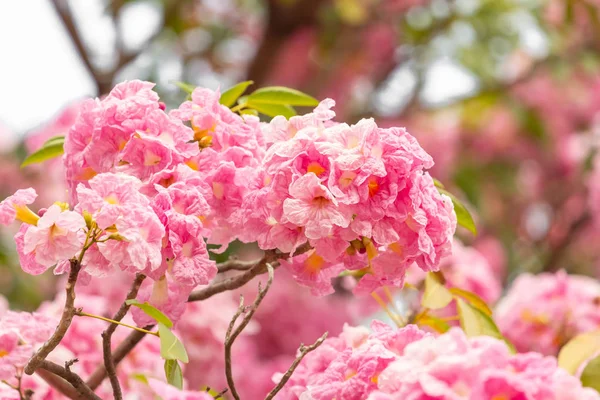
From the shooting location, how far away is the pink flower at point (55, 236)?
0.51m

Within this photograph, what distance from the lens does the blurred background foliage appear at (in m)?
2.05

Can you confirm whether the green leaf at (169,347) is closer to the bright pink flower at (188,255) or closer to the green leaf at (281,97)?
the bright pink flower at (188,255)

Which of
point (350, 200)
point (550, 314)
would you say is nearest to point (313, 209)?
point (350, 200)

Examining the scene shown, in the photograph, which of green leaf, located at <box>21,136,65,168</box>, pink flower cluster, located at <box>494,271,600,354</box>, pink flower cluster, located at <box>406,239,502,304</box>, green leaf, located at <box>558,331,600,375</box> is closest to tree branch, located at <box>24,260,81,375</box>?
green leaf, located at <box>21,136,65,168</box>

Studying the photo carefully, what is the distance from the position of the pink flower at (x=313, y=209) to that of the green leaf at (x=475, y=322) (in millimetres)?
210

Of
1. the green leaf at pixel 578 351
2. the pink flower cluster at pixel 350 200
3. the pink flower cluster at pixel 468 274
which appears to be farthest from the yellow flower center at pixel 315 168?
the pink flower cluster at pixel 468 274

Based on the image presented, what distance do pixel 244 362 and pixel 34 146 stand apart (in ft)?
2.19

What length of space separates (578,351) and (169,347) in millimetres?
410

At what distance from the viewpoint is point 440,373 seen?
1.60 feet

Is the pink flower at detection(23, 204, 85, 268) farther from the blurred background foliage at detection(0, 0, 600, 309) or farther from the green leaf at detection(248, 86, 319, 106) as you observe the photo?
the blurred background foliage at detection(0, 0, 600, 309)

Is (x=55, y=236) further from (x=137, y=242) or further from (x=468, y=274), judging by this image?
(x=468, y=274)

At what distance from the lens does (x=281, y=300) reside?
5.73 ft

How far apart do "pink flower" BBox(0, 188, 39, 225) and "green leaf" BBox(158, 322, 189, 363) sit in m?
0.11

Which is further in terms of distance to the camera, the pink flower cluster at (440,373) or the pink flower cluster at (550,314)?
the pink flower cluster at (550,314)
